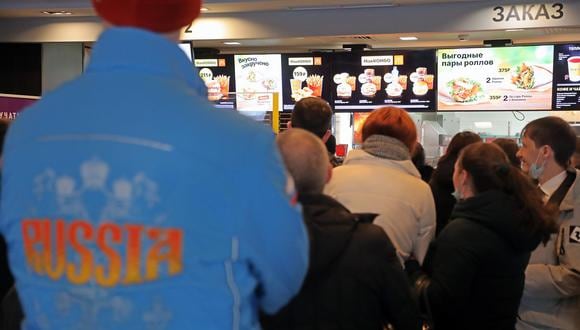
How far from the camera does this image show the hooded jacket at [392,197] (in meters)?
2.43

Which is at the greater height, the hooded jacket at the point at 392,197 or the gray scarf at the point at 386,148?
the gray scarf at the point at 386,148

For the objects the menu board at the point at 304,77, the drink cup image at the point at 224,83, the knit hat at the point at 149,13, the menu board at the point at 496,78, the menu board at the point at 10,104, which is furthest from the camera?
the drink cup image at the point at 224,83

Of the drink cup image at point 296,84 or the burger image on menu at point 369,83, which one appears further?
the drink cup image at point 296,84

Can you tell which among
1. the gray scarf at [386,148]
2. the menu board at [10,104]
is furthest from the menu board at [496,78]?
the gray scarf at [386,148]

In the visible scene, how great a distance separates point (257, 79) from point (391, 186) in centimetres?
570

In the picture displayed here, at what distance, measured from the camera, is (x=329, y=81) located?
7.81m

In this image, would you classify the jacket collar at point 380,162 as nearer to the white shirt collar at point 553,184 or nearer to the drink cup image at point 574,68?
the white shirt collar at point 553,184

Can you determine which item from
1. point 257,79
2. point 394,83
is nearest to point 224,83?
point 257,79

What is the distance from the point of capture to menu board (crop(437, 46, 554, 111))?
23.6 feet

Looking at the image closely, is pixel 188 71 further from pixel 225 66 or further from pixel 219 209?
pixel 225 66

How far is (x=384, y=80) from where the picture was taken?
7.66m

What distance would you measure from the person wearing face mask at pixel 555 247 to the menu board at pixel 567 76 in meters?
4.61

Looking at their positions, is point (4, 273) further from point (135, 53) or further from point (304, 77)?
point (304, 77)

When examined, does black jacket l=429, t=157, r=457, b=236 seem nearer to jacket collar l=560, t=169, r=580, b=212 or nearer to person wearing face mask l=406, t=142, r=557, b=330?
jacket collar l=560, t=169, r=580, b=212
